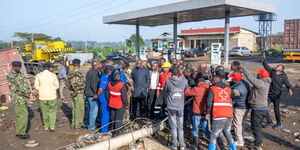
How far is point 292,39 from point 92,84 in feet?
69.1

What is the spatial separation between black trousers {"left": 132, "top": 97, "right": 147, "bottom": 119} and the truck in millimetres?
19362

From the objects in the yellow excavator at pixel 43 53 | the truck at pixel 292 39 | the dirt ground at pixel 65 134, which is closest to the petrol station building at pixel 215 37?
the truck at pixel 292 39

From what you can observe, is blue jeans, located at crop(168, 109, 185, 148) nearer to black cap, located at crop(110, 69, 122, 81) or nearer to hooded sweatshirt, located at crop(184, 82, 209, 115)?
hooded sweatshirt, located at crop(184, 82, 209, 115)

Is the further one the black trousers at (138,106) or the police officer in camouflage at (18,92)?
the black trousers at (138,106)

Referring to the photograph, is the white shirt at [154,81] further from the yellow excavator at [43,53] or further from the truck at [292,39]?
the truck at [292,39]

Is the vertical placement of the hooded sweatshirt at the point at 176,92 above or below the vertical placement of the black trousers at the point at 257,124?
above

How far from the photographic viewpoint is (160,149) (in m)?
5.07

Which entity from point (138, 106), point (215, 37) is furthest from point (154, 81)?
point (215, 37)

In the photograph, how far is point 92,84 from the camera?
6012 mm

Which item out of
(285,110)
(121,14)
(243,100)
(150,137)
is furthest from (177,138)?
(121,14)

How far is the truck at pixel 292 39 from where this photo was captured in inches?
830

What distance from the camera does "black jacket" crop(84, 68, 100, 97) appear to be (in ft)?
19.7

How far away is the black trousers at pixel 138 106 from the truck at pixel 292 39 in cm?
1936

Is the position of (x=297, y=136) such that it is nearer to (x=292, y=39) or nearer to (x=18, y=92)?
(x=18, y=92)
